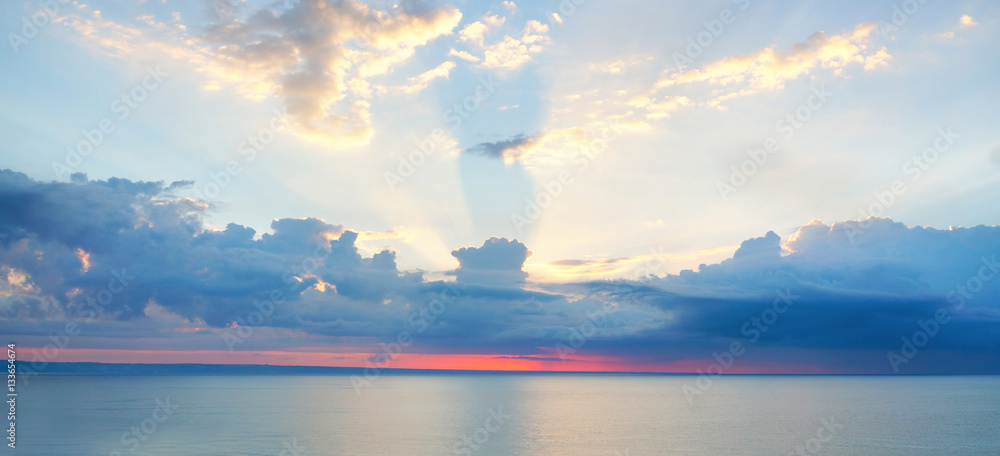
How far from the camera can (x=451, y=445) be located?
9106 cm

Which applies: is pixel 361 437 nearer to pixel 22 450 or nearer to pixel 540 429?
pixel 540 429

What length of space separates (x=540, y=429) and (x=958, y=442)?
69.3 m

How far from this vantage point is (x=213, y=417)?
135 m

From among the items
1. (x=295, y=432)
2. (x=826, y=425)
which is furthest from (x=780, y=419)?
(x=295, y=432)

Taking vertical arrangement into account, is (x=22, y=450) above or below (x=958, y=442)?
above

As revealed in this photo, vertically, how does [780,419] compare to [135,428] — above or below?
below

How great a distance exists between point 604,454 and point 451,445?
75.4 feet

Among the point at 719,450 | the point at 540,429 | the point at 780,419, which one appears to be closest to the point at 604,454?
the point at 719,450

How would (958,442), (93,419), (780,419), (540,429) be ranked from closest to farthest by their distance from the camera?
(958,442), (540,429), (93,419), (780,419)

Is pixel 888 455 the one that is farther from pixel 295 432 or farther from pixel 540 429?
pixel 295 432

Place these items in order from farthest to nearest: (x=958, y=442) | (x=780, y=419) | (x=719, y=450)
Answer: (x=780, y=419), (x=958, y=442), (x=719, y=450)

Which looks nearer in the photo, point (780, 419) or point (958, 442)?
point (958, 442)

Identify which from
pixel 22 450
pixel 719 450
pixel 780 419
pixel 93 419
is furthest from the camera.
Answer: pixel 780 419

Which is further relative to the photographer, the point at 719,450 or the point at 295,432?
the point at 295,432
